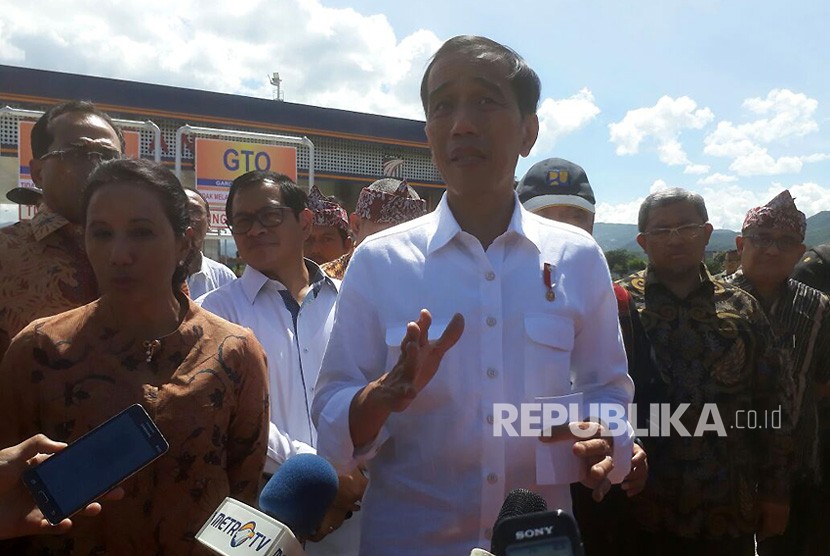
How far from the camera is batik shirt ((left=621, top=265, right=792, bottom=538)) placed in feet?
8.84

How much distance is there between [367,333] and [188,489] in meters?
0.57

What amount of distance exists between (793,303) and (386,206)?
211 cm

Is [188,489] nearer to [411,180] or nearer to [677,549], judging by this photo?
[677,549]

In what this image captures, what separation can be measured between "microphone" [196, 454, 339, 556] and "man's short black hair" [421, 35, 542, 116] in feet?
3.32

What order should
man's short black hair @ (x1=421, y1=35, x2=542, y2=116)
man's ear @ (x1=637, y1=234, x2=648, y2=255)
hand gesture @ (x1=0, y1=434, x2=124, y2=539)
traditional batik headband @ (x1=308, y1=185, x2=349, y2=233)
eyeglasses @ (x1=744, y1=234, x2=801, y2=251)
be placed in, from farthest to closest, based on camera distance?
traditional batik headband @ (x1=308, y1=185, x2=349, y2=233) → eyeglasses @ (x1=744, y1=234, x2=801, y2=251) → man's ear @ (x1=637, y1=234, x2=648, y2=255) → man's short black hair @ (x1=421, y1=35, x2=542, y2=116) → hand gesture @ (x1=0, y1=434, x2=124, y2=539)

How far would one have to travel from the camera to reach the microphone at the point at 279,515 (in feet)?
3.19

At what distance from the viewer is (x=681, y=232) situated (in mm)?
2900

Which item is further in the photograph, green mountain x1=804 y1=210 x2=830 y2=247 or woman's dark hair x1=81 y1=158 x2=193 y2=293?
green mountain x1=804 y1=210 x2=830 y2=247

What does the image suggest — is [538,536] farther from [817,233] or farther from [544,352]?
[817,233]

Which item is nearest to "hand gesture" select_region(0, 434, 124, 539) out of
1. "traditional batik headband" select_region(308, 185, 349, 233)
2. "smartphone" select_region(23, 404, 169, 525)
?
"smartphone" select_region(23, 404, 169, 525)

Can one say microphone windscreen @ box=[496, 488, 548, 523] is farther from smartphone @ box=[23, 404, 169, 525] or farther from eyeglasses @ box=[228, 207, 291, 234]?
eyeglasses @ box=[228, 207, 291, 234]

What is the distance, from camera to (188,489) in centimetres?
167

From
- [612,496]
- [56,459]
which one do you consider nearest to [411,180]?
[612,496]

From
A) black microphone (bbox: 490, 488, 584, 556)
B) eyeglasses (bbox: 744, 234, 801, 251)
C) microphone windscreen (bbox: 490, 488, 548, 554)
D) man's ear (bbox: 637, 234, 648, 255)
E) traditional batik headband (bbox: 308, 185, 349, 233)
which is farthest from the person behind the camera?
traditional batik headband (bbox: 308, 185, 349, 233)
